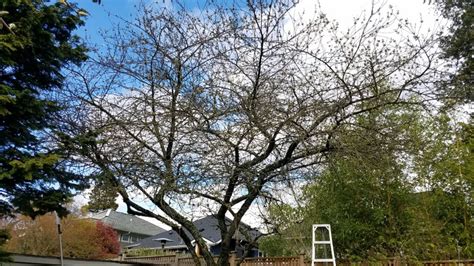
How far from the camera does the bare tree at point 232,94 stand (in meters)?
5.08

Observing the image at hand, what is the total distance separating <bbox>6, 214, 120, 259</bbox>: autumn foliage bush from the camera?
18.0m

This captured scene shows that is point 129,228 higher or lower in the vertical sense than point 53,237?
higher

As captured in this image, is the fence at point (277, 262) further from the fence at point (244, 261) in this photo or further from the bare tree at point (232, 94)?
the bare tree at point (232, 94)

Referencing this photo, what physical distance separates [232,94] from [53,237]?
15849 millimetres

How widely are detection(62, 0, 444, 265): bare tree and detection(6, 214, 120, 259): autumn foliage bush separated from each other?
13.4 metres

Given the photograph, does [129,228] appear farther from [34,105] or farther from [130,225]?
[34,105]

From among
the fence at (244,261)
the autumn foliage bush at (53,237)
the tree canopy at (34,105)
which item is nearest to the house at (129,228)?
the autumn foliage bush at (53,237)

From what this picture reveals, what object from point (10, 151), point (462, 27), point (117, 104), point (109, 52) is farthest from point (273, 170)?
point (462, 27)

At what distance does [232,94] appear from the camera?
5.28 m

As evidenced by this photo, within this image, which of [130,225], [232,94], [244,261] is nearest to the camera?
[232,94]

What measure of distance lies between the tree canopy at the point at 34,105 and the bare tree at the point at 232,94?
13.4 inches

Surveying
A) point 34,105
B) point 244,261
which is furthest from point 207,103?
point 244,261

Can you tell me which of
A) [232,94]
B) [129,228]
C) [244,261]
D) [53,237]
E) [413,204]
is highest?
[232,94]


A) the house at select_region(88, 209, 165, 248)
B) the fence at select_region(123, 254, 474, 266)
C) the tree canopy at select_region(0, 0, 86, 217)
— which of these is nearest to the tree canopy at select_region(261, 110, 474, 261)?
the fence at select_region(123, 254, 474, 266)
